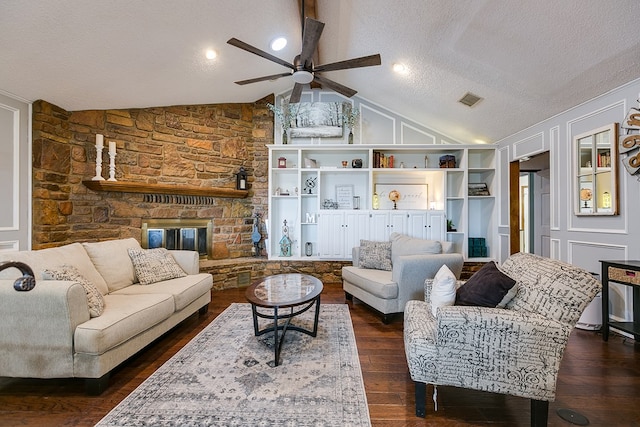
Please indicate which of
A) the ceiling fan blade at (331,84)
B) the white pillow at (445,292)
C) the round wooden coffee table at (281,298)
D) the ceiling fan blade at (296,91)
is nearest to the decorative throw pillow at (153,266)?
the round wooden coffee table at (281,298)

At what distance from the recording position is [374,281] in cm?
300

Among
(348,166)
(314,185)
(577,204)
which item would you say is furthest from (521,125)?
(314,185)

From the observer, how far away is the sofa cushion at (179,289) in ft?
8.28

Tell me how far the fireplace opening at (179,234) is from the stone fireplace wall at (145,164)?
0.08m

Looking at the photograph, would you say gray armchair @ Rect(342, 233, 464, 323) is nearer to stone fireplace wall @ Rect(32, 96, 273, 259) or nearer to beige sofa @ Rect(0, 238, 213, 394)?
beige sofa @ Rect(0, 238, 213, 394)

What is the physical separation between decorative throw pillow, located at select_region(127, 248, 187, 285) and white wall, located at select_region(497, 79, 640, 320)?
14.0ft

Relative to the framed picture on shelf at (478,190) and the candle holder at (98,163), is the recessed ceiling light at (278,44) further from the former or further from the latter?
the framed picture on shelf at (478,190)

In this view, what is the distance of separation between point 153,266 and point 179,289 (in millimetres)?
525

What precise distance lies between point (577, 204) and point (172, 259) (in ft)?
14.5

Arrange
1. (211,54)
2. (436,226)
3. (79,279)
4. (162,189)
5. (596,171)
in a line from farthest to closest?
(436,226) → (162,189) → (211,54) → (596,171) → (79,279)

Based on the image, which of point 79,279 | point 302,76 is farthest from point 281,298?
point 302,76

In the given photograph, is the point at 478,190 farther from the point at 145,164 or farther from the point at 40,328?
the point at 40,328

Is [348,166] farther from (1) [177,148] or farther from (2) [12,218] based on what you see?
(2) [12,218]

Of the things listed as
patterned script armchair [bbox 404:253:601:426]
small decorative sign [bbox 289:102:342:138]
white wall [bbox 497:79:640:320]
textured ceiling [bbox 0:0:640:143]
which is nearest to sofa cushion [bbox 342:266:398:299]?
patterned script armchair [bbox 404:253:601:426]
